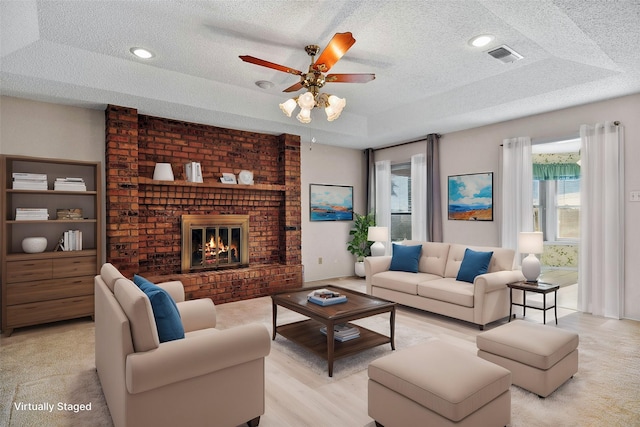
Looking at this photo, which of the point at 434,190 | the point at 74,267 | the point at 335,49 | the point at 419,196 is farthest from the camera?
the point at 419,196

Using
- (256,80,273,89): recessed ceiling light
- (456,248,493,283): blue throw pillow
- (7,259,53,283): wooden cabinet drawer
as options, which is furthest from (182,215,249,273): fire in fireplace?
(456,248,493,283): blue throw pillow

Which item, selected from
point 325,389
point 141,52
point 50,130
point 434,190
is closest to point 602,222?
point 434,190

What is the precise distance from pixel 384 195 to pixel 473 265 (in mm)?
3056

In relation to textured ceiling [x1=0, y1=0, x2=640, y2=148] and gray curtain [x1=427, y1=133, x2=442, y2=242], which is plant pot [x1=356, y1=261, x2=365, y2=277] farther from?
textured ceiling [x1=0, y1=0, x2=640, y2=148]

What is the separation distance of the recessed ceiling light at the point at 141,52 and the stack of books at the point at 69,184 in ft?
5.25

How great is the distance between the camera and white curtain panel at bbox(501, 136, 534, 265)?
16.1ft

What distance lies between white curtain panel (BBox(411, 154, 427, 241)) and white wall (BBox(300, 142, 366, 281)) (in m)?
1.24

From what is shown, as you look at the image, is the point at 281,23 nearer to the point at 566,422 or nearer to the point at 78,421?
the point at 78,421

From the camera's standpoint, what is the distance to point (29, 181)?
3.89 m

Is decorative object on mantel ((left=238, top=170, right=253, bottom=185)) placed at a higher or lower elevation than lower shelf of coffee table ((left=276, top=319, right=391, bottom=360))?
higher

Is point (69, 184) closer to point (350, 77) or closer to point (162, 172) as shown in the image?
point (162, 172)

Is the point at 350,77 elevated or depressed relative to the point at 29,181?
elevated

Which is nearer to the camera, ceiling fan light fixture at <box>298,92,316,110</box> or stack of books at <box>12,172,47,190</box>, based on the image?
ceiling fan light fixture at <box>298,92,316,110</box>

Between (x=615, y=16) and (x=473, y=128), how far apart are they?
3.14 m
